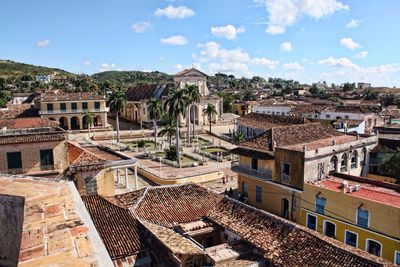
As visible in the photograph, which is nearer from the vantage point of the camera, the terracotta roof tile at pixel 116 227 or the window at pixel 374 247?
the terracotta roof tile at pixel 116 227

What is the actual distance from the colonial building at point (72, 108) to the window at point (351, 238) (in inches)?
2040

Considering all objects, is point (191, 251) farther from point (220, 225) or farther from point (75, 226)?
point (75, 226)

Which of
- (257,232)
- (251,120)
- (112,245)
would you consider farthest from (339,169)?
(251,120)

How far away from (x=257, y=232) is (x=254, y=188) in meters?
11.6

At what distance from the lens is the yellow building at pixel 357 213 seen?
19797mm

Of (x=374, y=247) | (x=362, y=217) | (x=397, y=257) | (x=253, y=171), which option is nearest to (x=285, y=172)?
(x=253, y=171)

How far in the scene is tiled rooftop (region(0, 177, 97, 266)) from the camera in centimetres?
429

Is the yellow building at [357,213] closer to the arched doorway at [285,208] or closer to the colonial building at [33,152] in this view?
the arched doorway at [285,208]

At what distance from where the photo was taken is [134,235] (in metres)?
17.8

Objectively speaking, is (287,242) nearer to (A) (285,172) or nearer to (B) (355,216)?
(B) (355,216)

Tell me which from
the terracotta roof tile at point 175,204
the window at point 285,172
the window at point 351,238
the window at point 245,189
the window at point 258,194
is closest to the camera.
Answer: the terracotta roof tile at point 175,204

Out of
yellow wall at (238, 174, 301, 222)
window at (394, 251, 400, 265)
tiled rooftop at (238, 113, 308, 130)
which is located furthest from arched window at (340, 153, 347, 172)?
tiled rooftop at (238, 113, 308, 130)

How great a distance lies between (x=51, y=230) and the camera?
5.05 metres

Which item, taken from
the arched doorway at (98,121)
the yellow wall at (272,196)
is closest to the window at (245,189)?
the yellow wall at (272,196)
